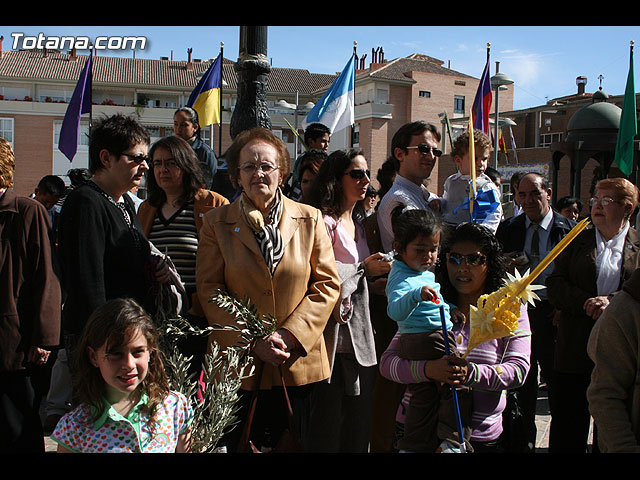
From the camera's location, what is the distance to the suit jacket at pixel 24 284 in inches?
130

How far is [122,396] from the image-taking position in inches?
100

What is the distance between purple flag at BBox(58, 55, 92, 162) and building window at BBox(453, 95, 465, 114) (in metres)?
49.4

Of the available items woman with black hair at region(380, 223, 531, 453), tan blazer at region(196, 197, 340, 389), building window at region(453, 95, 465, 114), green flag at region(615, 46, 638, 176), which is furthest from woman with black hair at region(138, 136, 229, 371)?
building window at region(453, 95, 465, 114)

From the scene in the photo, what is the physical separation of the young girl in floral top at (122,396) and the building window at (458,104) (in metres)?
58.7

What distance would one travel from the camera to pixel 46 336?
3.36m

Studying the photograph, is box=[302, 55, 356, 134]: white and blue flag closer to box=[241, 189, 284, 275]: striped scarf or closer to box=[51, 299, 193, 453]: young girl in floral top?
box=[241, 189, 284, 275]: striped scarf

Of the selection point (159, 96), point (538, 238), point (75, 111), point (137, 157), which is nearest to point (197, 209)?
point (137, 157)

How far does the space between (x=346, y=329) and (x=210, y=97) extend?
7.13m

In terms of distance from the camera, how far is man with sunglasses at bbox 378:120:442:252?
4.30 m

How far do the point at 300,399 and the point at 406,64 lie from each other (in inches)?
2276

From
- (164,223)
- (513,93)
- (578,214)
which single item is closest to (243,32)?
(164,223)

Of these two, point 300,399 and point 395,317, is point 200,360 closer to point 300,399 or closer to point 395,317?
point 300,399

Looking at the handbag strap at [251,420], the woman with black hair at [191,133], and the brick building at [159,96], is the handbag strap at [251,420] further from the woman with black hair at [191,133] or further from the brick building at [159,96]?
the brick building at [159,96]

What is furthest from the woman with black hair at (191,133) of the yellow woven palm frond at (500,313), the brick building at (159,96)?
the brick building at (159,96)
